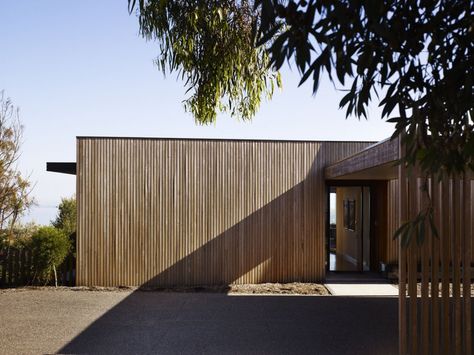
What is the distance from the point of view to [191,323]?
6.31m

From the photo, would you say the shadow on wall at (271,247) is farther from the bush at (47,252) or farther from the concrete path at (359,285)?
the bush at (47,252)

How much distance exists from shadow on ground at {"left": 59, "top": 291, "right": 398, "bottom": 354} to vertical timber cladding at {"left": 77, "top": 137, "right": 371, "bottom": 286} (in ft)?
3.87

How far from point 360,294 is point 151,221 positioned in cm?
396

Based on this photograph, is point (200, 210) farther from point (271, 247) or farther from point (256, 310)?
point (256, 310)

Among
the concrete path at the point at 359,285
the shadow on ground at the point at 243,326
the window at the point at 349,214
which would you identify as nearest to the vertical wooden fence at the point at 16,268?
the shadow on ground at the point at 243,326

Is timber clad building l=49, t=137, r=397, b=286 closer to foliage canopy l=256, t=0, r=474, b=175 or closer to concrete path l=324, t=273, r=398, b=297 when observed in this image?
concrete path l=324, t=273, r=398, b=297

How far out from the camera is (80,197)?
9219mm

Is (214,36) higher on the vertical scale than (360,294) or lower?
higher

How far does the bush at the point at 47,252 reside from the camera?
9.00 metres

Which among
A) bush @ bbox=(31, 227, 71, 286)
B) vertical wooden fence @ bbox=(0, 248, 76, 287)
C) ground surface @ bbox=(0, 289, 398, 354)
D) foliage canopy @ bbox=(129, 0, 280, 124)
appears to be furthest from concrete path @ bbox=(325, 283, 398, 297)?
vertical wooden fence @ bbox=(0, 248, 76, 287)

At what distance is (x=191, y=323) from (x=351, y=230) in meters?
7.38

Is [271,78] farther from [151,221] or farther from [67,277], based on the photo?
[67,277]

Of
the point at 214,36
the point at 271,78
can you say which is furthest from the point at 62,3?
the point at 271,78

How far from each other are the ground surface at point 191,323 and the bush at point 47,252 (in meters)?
0.69
